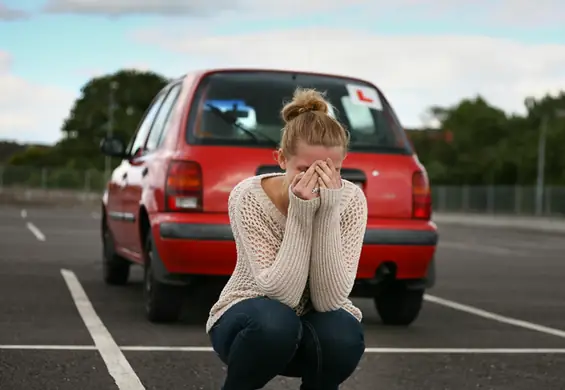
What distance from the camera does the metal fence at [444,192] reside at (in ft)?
185

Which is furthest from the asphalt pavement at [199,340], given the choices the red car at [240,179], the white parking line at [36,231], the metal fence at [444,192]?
the metal fence at [444,192]

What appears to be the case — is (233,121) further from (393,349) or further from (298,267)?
(298,267)

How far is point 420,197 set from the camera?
8406 mm

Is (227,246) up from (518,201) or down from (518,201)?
up

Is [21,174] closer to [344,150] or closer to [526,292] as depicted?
[526,292]

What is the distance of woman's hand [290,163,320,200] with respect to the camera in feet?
13.5

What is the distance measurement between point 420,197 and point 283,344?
14.1ft

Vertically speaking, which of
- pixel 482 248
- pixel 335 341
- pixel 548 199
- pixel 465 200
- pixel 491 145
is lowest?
pixel 465 200

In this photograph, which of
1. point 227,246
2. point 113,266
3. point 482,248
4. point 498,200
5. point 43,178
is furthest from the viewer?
point 43,178

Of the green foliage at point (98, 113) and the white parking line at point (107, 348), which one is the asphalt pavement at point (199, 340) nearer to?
the white parking line at point (107, 348)

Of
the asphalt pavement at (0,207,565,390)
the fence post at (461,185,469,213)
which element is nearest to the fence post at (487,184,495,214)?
the fence post at (461,185,469,213)

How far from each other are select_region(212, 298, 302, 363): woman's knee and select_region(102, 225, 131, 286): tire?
6.91m

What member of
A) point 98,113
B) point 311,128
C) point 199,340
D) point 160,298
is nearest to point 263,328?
point 311,128

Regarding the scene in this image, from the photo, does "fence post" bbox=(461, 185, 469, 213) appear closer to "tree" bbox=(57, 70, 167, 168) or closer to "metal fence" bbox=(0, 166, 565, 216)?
"metal fence" bbox=(0, 166, 565, 216)
